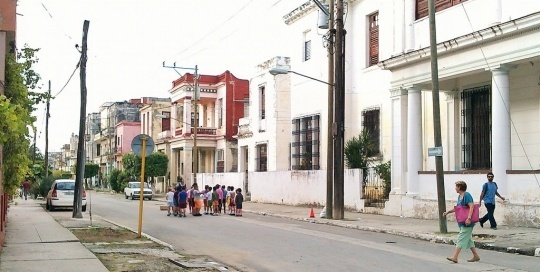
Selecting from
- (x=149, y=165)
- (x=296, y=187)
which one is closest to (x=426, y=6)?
(x=296, y=187)

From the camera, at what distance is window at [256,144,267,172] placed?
135 ft

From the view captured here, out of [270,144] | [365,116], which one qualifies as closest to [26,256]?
[365,116]

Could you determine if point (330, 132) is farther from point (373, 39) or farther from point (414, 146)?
point (373, 39)

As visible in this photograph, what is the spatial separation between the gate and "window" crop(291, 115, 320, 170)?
22.3 feet

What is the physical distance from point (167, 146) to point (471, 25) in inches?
1705

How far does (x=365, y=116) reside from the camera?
30266 mm

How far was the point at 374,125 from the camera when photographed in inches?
1164

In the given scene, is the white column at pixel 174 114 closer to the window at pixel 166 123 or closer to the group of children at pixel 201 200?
the window at pixel 166 123

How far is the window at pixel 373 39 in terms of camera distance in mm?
29703

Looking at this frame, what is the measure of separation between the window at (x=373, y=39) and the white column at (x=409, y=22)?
6.21m

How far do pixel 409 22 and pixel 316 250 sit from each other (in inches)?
490

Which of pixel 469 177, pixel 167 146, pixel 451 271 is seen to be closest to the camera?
pixel 451 271

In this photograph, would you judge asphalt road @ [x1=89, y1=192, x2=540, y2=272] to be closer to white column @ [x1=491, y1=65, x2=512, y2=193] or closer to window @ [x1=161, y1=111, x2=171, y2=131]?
white column @ [x1=491, y1=65, x2=512, y2=193]

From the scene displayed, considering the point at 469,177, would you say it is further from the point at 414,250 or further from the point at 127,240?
the point at 127,240
